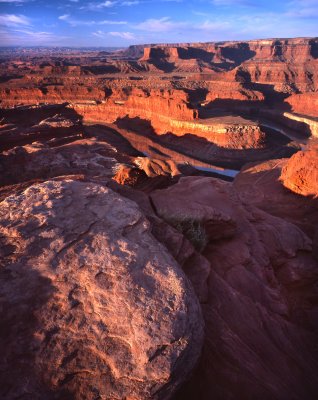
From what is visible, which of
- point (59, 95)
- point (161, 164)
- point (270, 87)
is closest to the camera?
point (161, 164)

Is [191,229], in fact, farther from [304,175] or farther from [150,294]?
[304,175]

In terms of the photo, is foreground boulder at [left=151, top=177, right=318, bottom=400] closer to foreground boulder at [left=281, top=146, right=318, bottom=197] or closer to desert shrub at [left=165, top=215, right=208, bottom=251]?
desert shrub at [left=165, top=215, right=208, bottom=251]

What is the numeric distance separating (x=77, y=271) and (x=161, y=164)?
21.9 metres

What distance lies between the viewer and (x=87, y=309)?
3.63m

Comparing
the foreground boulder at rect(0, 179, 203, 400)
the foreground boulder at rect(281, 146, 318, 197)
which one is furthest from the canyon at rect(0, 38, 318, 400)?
the foreground boulder at rect(281, 146, 318, 197)

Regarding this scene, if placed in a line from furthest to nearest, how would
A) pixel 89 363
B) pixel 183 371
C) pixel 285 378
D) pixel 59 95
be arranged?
pixel 59 95, pixel 285 378, pixel 183 371, pixel 89 363

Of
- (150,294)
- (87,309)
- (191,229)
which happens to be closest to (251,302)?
(191,229)

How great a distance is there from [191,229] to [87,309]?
3378 mm

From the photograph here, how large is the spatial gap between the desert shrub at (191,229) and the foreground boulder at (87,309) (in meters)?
1.92

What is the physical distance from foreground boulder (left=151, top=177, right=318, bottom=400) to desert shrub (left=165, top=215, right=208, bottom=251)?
0.18 ft

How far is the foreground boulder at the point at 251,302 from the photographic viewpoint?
4.38 meters

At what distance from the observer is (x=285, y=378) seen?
4.85 meters

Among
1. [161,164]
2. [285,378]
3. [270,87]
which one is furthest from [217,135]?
[270,87]

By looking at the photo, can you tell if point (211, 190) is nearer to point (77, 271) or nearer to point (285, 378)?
point (285, 378)
